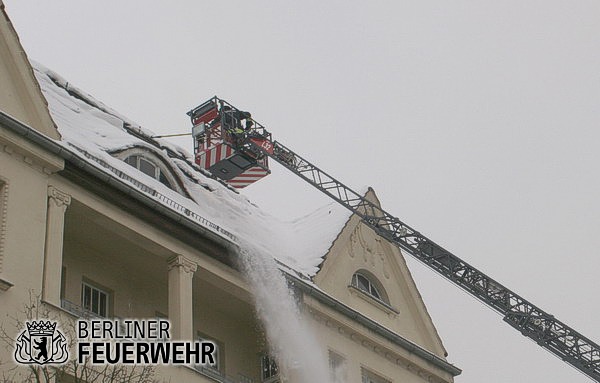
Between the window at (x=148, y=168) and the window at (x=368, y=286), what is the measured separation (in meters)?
6.37

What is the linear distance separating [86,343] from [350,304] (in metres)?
10.8

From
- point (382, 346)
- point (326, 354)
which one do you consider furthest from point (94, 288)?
point (382, 346)

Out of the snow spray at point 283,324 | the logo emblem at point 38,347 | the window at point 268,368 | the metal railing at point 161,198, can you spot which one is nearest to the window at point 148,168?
the metal railing at point 161,198

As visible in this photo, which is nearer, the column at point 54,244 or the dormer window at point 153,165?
the column at point 54,244

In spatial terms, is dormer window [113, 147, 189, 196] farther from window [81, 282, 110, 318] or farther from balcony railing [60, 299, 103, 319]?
balcony railing [60, 299, 103, 319]

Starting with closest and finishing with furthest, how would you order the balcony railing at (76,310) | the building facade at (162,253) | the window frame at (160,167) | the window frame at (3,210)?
the window frame at (3,210)
the building facade at (162,253)
the balcony railing at (76,310)
the window frame at (160,167)

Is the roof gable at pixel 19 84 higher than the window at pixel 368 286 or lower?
lower

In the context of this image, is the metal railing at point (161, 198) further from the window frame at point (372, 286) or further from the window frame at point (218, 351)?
the window frame at point (372, 286)

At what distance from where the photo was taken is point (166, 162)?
29812mm

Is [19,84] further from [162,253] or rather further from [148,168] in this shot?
[148,168]

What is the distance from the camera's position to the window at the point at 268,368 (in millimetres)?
29453

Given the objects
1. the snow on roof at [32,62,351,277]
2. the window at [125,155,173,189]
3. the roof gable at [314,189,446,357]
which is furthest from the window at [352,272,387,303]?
the window at [125,155,173,189]

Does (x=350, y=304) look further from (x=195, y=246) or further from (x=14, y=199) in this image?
(x=14, y=199)

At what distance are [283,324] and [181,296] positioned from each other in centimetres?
365
